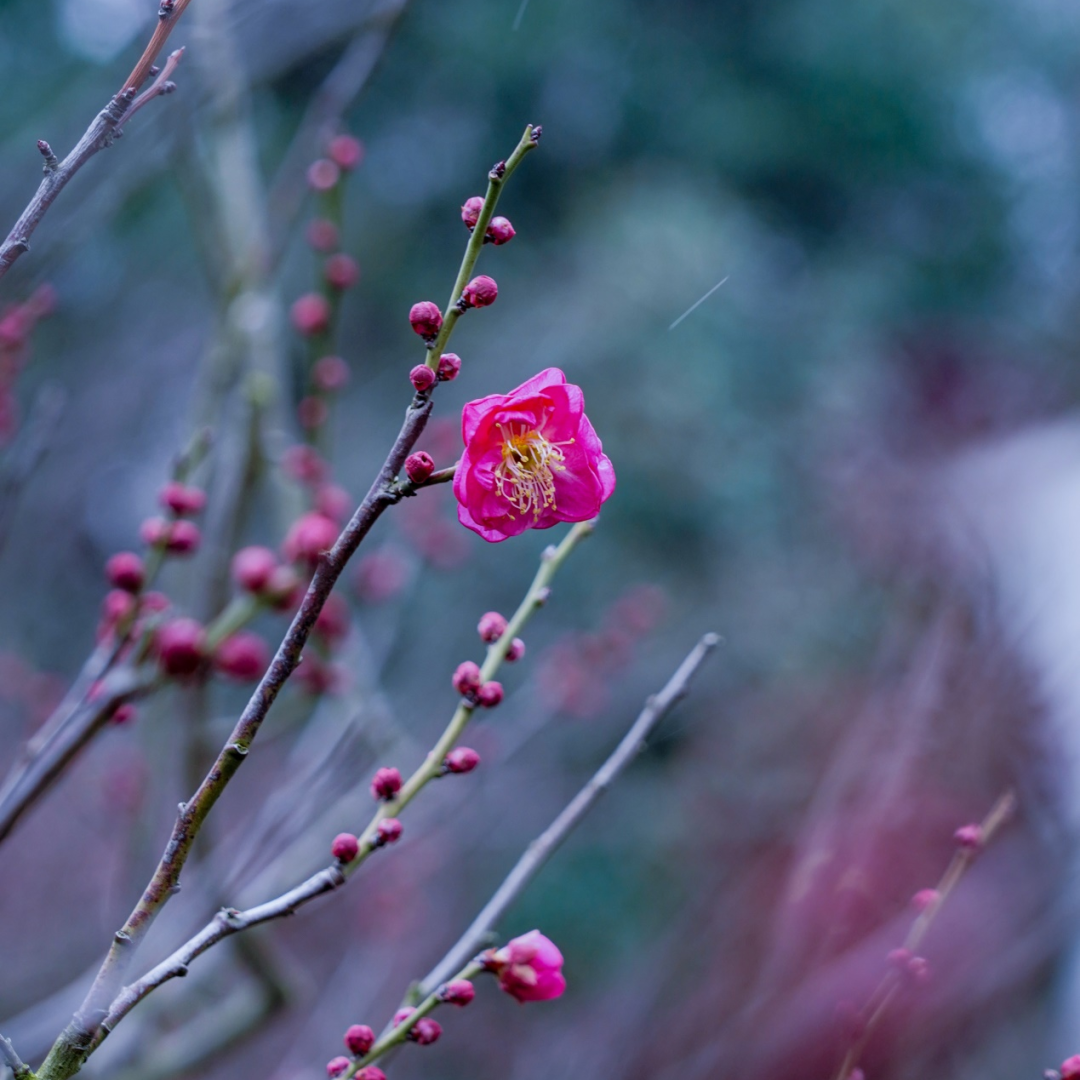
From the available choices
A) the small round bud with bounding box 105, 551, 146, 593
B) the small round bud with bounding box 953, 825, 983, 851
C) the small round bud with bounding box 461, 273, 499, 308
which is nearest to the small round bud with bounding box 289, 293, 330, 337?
the small round bud with bounding box 105, 551, 146, 593

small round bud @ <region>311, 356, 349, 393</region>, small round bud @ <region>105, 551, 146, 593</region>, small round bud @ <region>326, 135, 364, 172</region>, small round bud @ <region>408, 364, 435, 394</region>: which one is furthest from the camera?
small round bud @ <region>311, 356, 349, 393</region>

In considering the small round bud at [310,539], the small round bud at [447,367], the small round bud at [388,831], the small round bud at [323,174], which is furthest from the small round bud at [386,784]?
the small round bud at [323,174]

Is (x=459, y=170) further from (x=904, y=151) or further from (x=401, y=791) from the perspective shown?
(x=401, y=791)

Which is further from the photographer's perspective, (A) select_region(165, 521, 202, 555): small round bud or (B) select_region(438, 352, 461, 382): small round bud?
(A) select_region(165, 521, 202, 555): small round bud

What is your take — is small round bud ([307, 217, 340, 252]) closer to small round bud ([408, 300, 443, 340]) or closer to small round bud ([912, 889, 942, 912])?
small round bud ([408, 300, 443, 340])

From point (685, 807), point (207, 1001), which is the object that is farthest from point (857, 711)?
point (207, 1001)

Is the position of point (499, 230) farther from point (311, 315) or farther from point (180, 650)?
point (311, 315)

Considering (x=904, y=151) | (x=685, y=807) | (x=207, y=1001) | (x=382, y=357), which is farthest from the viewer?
(x=904, y=151)
